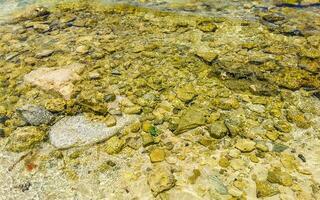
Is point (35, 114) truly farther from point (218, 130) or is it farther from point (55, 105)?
point (218, 130)

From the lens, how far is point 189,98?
5668mm

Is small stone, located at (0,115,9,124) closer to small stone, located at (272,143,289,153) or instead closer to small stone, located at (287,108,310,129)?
small stone, located at (272,143,289,153)

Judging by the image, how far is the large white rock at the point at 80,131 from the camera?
5.00 meters

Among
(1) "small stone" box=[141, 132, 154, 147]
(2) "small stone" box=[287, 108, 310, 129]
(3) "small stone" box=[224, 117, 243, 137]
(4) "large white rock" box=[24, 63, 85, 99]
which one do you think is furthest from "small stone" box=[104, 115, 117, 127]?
(2) "small stone" box=[287, 108, 310, 129]

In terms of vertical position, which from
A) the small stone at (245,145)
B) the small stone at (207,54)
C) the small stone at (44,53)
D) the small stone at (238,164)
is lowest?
the small stone at (238,164)

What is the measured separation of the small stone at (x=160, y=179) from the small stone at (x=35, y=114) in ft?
6.24

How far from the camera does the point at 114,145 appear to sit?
16.0ft

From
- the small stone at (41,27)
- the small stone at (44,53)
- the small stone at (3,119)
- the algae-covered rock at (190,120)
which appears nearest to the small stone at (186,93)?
the algae-covered rock at (190,120)

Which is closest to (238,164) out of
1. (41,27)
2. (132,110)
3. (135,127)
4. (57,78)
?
(135,127)

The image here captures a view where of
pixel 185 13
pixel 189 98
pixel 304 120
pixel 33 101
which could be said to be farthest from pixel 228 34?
pixel 33 101

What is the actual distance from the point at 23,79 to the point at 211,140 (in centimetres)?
344

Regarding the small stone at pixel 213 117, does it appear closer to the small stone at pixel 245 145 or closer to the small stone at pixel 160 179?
the small stone at pixel 245 145

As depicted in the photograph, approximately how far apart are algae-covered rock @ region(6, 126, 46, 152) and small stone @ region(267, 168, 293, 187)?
3045 mm

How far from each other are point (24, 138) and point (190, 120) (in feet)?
7.62
